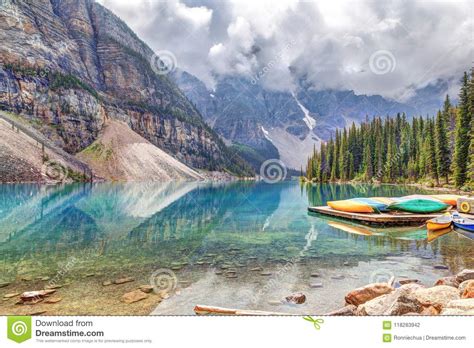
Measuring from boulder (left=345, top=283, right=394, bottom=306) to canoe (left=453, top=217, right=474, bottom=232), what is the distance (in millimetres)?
13111

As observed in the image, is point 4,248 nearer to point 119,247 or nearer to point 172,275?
point 119,247

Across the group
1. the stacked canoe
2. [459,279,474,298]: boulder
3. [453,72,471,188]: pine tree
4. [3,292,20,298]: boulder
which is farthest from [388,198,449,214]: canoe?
[453,72,471,188]: pine tree

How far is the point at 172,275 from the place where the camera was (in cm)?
1085

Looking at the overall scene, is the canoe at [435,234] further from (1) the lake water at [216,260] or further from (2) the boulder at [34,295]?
(2) the boulder at [34,295]

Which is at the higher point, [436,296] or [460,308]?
[460,308]

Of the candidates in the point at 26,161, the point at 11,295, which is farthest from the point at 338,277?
the point at 26,161

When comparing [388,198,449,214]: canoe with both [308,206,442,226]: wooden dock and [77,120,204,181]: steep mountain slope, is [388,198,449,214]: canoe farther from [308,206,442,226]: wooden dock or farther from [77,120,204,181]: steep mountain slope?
[77,120,204,181]: steep mountain slope

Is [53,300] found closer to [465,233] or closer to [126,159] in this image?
[465,233]

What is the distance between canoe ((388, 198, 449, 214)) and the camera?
2376 centimetres

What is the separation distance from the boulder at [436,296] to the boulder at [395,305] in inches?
6.4

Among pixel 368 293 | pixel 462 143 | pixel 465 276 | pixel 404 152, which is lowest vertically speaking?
pixel 368 293

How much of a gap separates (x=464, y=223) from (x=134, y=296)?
18404mm

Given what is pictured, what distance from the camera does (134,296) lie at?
28.6 ft
